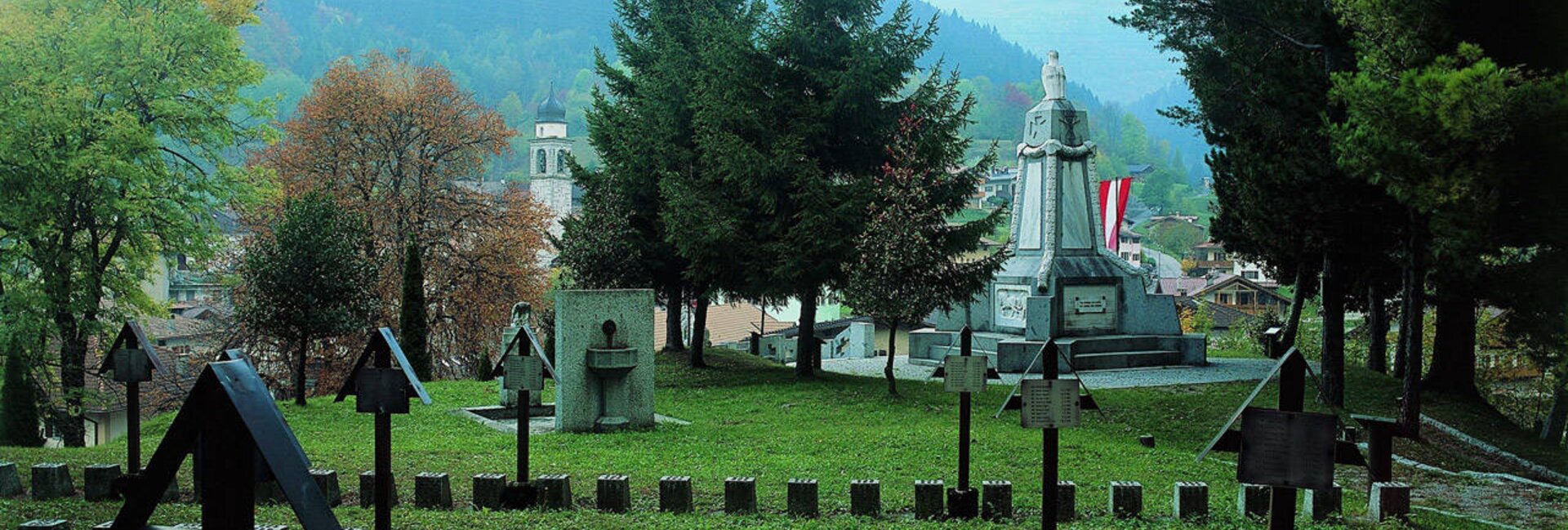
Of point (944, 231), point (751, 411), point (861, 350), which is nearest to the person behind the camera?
point (751, 411)

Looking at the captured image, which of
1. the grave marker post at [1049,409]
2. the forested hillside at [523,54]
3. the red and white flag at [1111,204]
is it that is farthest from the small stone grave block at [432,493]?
the forested hillside at [523,54]

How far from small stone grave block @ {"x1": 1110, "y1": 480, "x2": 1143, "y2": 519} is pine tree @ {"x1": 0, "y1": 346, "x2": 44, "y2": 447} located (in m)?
13.8

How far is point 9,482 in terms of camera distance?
8.42m

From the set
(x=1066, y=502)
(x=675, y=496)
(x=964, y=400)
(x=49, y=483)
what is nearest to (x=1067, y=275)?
(x=964, y=400)

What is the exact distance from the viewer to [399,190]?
27656 mm

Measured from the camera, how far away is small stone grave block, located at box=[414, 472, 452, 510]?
7918 mm

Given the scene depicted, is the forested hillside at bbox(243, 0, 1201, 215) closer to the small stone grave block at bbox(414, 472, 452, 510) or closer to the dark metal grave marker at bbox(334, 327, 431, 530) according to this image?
the small stone grave block at bbox(414, 472, 452, 510)

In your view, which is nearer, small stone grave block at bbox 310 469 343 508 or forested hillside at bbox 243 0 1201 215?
small stone grave block at bbox 310 469 343 508

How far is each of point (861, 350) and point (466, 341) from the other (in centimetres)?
1261

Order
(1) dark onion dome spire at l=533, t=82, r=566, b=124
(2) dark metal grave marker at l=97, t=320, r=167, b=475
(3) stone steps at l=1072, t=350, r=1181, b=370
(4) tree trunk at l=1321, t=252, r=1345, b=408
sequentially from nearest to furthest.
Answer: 1. (2) dark metal grave marker at l=97, t=320, r=167, b=475
2. (4) tree trunk at l=1321, t=252, r=1345, b=408
3. (3) stone steps at l=1072, t=350, r=1181, b=370
4. (1) dark onion dome spire at l=533, t=82, r=566, b=124

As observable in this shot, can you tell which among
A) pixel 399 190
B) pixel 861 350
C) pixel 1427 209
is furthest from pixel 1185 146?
pixel 1427 209

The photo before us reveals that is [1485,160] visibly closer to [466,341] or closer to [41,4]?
[41,4]

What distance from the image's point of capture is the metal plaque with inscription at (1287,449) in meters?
4.28

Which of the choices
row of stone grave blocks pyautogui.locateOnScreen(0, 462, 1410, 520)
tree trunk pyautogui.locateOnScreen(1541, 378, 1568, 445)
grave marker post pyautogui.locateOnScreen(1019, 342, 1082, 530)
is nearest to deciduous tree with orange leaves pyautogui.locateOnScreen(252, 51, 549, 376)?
row of stone grave blocks pyautogui.locateOnScreen(0, 462, 1410, 520)
